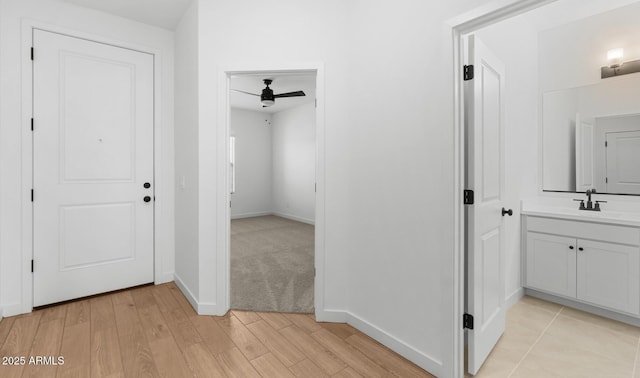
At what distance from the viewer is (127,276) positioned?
2912mm

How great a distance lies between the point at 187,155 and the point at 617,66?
3991 millimetres

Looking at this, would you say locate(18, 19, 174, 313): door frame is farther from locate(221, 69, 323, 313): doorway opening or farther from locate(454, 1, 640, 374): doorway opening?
locate(454, 1, 640, 374): doorway opening

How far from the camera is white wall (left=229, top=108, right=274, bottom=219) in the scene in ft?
24.0

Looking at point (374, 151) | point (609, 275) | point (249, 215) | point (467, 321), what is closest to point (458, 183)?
point (374, 151)

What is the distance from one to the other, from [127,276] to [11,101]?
182cm

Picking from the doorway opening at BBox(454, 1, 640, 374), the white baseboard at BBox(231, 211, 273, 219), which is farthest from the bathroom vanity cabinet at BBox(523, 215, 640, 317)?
the white baseboard at BBox(231, 211, 273, 219)

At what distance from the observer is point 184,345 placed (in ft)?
6.44

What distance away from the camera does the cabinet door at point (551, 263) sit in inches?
97.5

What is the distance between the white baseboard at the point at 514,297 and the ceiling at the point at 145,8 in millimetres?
3996

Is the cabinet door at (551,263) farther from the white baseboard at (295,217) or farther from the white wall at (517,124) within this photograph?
the white baseboard at (295,217)

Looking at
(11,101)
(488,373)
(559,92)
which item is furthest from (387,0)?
(11,101)

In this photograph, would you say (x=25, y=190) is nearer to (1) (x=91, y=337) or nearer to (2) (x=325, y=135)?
(1) (x=91, y=337)

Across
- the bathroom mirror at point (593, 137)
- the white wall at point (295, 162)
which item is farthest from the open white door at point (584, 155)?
the white wall at point (295, 162)

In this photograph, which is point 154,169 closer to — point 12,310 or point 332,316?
point 12,310
